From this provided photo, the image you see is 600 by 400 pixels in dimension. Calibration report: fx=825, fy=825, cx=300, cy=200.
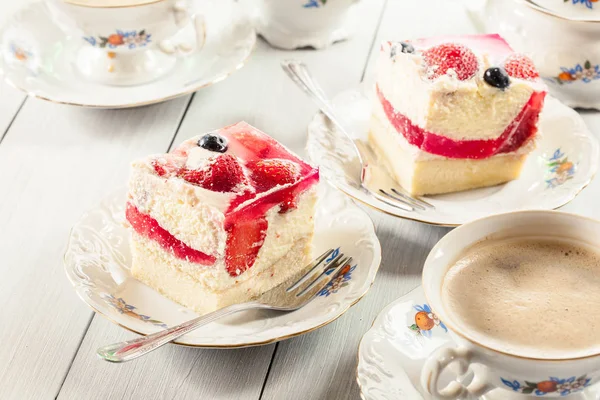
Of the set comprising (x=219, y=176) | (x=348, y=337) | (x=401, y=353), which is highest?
(x=219, y=176)

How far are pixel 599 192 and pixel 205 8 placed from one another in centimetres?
121

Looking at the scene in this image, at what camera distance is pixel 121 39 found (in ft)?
6.45

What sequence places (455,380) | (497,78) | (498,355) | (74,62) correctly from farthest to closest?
(74,62)
(497,78)
(455,380)
(498,355)

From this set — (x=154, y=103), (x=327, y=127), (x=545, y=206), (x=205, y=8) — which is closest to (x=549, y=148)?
(x=545, y=206)

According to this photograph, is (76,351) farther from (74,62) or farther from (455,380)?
(74,62)

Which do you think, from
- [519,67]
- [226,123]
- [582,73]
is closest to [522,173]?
[519,67]

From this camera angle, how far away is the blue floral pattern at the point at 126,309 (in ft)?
4.35

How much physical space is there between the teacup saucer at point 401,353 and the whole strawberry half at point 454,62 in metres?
0.52

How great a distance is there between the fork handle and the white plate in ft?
1.42

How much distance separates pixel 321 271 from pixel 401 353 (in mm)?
270

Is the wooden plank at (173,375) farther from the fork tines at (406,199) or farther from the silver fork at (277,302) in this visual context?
the fork tines at (406,199)

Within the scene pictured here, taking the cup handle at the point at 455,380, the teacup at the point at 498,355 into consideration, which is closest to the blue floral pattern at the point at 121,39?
the teacup at the point at 498,355

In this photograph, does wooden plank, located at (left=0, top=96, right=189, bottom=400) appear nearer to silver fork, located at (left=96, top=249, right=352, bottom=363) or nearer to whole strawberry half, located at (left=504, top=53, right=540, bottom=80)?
silver fork, located at (left=96, top=249, right=352, bottom=363)

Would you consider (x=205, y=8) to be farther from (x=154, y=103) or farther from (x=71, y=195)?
(x=71, y=195)
